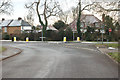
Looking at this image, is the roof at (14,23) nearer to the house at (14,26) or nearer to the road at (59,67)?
the house at (14,26)

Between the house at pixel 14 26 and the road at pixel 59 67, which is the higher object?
the house at pixel 14 26

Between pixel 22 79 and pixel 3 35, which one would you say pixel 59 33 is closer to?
pixel 3 35

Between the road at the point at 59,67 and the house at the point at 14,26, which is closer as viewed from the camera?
the road at the point at 59,67

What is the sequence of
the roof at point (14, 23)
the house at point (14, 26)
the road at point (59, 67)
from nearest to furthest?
1. the road at point (59, 67)
2. the house at point (14, 26)
3. the roof at point (14, 23)

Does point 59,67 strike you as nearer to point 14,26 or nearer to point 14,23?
point 14,26

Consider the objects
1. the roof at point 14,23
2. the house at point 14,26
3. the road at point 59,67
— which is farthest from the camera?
the roof at point 14,23

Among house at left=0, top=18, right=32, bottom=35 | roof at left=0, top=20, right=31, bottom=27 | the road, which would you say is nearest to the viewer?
the road

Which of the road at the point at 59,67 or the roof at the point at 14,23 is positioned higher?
the roof at the point at 14,23

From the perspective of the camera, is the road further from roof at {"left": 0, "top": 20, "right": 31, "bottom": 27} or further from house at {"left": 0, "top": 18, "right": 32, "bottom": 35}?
roof at {"left": 0, "top": 20, "right": 31, "bottom": 27}

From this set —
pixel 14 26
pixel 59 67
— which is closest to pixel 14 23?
pixel 14 26

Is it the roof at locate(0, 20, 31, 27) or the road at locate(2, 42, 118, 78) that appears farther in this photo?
the roof at locate(0, 20, 31, 27)

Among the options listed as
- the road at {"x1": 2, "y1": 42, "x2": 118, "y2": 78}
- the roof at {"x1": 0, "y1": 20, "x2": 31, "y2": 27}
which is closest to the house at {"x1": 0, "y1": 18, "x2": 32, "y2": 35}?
the roof at {"x1": 0, "y1": 20, "x2": 31, "y2": 27}

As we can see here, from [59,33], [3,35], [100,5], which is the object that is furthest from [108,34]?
[3,35]

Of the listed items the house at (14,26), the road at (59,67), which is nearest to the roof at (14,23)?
the house at (14,26)
